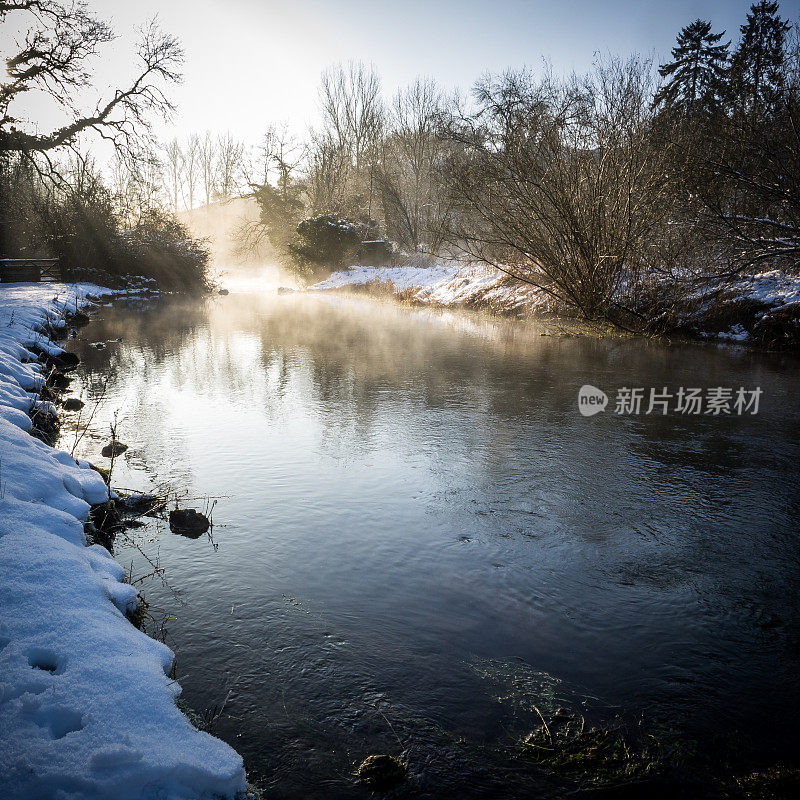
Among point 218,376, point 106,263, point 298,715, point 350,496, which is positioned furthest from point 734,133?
point 106,263

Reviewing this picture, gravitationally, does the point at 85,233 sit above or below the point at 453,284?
→ above

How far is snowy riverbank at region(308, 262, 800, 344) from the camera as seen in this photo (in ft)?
46.3

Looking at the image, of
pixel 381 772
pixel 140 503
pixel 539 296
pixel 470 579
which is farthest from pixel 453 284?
pixel 381 772

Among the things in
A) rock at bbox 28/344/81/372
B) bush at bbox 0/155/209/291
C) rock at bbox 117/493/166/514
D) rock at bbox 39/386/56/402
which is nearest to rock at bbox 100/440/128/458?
rock at bbox 117/493/166/514

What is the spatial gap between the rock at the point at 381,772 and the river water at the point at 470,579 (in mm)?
59

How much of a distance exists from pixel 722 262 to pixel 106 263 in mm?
28727

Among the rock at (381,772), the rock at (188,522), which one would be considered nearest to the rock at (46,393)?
the rock at (188,522)

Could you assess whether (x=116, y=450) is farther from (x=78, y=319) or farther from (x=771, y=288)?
(x=771, y=288)

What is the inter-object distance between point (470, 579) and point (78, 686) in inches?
114

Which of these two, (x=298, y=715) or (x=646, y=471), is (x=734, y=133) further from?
(x=298, y=715)

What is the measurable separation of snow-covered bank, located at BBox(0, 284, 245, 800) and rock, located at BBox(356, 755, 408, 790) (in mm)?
638

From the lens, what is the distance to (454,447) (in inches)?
298

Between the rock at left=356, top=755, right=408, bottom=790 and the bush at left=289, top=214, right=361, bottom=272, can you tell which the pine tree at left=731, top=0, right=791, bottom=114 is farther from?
the bush at left=289, top=214, right=361, bottom=272

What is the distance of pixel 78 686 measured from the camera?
2.45 meters
